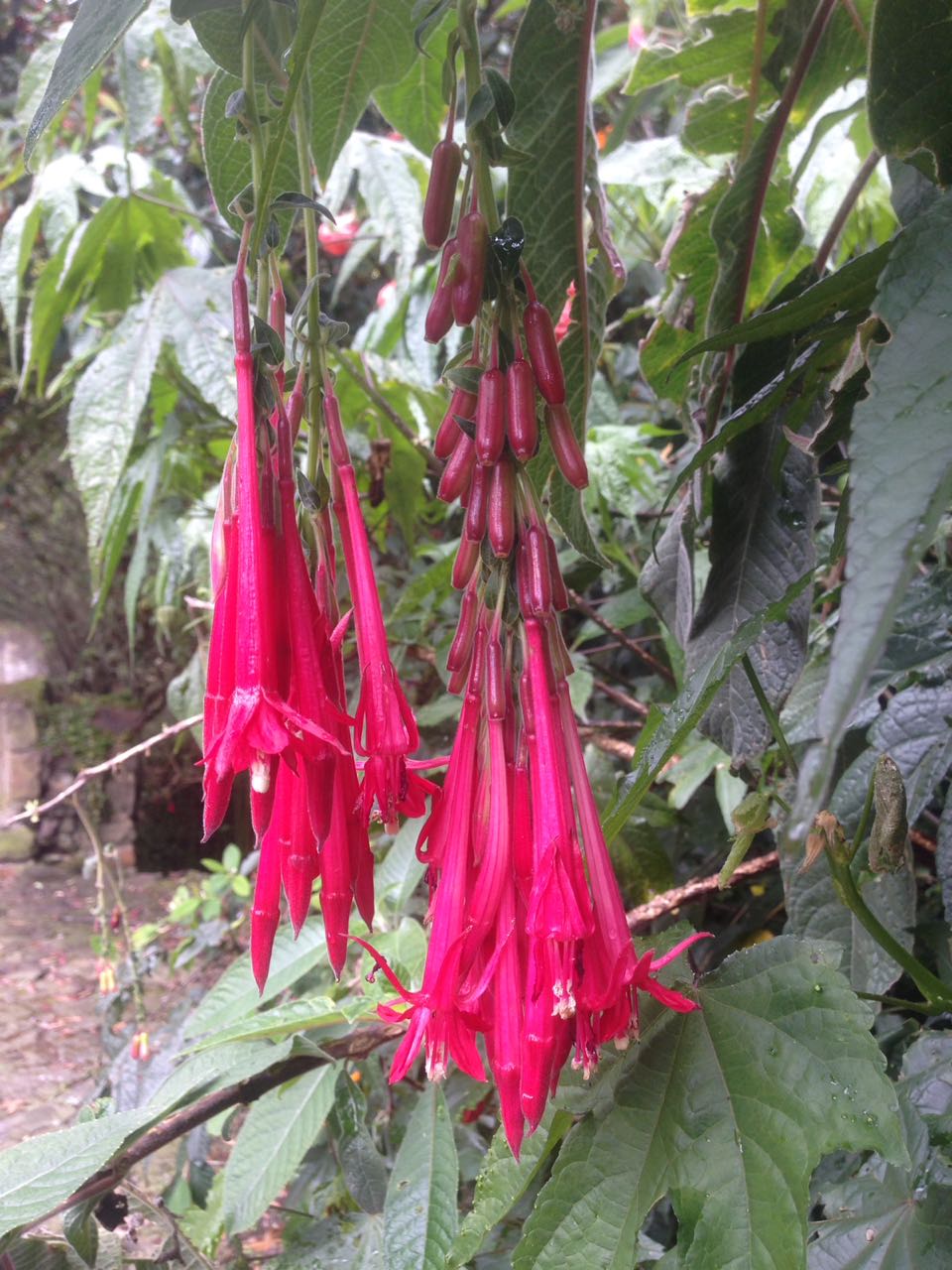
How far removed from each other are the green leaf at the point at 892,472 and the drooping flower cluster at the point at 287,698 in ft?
0.74

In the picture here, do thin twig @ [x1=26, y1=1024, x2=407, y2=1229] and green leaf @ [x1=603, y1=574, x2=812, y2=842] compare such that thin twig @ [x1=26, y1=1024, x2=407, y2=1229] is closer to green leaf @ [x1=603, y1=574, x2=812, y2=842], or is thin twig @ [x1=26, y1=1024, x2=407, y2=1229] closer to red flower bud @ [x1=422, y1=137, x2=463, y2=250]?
green leaf @ [x1=603, y1=574, x2=812, y2=842]

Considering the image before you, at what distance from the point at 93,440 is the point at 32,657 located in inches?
200

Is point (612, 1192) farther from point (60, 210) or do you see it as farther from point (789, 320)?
point (60, 210)

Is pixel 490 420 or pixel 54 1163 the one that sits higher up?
pixel 490 420

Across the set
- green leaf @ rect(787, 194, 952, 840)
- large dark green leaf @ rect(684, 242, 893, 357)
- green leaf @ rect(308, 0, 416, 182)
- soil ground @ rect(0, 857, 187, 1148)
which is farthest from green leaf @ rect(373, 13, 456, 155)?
soil ground @ rect(0, 857, 187, 1148)

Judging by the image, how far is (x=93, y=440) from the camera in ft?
3.04

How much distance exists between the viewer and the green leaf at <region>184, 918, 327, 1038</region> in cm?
70

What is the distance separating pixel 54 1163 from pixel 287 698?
343 millimetres

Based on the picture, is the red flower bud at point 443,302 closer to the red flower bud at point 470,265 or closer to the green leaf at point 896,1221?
the red flower bud at point 470,265

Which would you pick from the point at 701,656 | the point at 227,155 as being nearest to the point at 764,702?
the point at 701,656

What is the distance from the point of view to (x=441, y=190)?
423 mm

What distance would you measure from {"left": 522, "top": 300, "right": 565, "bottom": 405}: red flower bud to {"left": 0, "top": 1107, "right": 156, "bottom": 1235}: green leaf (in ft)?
1.54

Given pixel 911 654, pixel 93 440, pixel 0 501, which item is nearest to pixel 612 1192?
pixel 911 654

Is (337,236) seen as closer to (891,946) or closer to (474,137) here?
(474,137)
